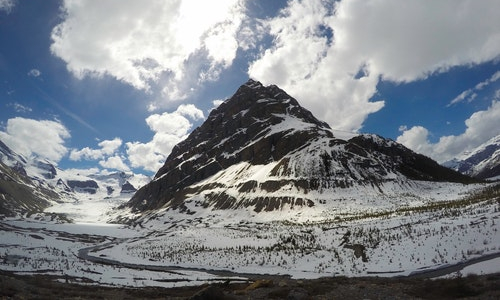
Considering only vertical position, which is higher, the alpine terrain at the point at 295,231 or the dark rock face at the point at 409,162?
the dark rock face at the point at 409,162

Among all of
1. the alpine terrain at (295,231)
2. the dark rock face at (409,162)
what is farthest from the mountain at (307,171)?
the alpine terrain at (295,231)

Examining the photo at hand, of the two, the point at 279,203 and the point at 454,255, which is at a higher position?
the point at 279,203

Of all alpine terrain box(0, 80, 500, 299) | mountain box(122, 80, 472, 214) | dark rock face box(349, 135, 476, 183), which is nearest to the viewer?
alpine terrain box(0, 80, 500, 299)

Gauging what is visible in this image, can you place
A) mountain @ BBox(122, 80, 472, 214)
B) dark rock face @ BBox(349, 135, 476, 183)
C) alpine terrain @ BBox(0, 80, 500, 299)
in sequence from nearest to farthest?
alpine terrain @ BBox(0, 80, 500, 299), mountain @ BBox(122, 80, 472, 214), dark rock face @ BBox(349, 135, 476, 183)

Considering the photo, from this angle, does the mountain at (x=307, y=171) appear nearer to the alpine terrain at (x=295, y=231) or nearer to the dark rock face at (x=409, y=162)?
the dark rock face at (x=409, y=162)

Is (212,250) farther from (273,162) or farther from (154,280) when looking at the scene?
(273,162)

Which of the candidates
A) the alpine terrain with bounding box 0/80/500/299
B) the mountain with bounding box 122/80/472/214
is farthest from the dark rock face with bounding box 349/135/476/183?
the alpine terrain with bounding box 0/80/500/299

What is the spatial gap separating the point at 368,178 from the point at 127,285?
10846 centimetres

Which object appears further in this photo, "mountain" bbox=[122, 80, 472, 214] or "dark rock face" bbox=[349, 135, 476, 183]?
"dark rock face" bbox=[349, 135, 476, 183]

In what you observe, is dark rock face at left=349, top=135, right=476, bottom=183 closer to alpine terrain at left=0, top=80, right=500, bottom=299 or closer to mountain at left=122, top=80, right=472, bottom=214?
mountain at left=122, top=80, right=472, bottom=214

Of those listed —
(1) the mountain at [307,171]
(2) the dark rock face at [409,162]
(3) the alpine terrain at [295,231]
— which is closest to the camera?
(3) the alpine terrain at [295,231]

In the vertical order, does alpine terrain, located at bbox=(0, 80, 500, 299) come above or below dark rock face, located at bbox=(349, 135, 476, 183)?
below

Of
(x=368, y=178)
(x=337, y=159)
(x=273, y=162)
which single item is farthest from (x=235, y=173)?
(x=368, y=178)

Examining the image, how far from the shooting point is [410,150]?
16000 centimetres
